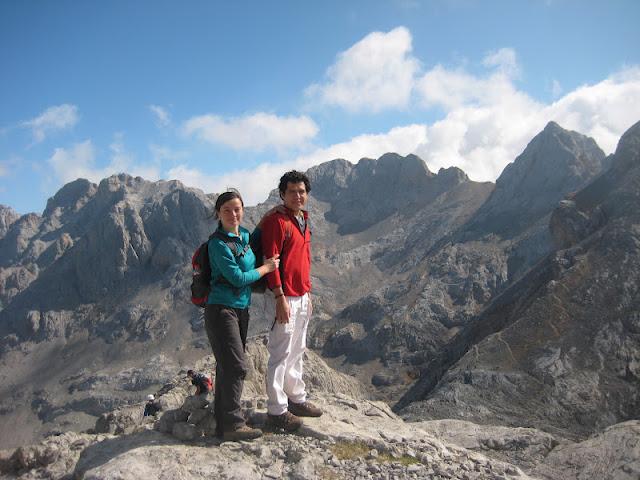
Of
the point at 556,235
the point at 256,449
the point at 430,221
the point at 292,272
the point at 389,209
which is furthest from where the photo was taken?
the point at 389,209

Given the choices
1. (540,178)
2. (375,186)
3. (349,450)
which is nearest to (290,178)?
(349,450)

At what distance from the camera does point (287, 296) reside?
734cm

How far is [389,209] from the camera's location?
14888 centimetres

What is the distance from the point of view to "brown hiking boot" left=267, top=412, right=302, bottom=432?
24.6ft

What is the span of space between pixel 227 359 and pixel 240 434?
1.10 m

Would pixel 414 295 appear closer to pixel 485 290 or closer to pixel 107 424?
pixel 485 290

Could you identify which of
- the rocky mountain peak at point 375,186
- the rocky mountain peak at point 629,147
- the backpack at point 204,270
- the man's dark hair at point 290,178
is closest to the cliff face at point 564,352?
the rocky mountain peak at point 629,147

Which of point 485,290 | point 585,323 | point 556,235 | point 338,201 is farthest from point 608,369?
point 338,201

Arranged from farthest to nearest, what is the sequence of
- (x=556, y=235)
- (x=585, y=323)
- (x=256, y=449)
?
(x=556, y=235)
(x=585, y=323)
(x=256, y=449)

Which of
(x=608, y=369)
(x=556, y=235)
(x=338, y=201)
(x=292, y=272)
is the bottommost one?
(x=608, y=369)

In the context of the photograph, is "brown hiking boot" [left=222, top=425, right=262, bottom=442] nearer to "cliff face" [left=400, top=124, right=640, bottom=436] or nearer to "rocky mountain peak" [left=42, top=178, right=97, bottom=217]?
"cliff face" [left=400, top=124, right=640, bottom=436]

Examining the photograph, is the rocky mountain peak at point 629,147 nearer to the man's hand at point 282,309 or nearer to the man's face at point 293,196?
the man's face at point 293,196

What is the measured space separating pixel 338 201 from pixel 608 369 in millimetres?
125801

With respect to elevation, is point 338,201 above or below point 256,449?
above
